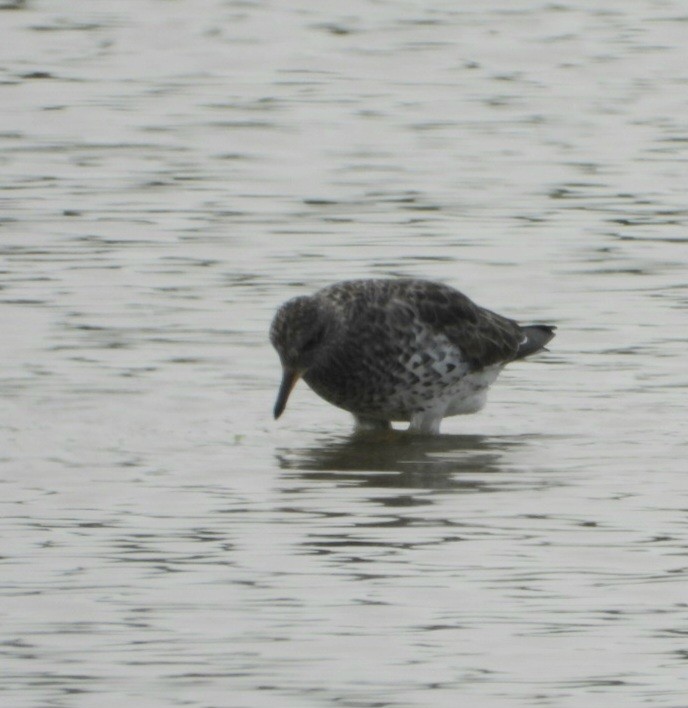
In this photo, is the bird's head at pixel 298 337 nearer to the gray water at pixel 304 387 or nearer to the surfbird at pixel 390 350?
the surfbird at pixel 390 350

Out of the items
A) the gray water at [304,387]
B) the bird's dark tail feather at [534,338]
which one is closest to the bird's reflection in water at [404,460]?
the gray water at [304,387]

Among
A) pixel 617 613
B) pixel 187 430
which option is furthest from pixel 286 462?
pixel 617 613

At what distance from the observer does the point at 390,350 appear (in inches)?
452

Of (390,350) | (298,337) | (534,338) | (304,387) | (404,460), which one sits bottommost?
(304,387)

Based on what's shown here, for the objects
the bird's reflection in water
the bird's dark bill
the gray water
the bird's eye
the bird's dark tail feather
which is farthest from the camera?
the bird's dark tail feather

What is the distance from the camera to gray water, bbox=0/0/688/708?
776cm

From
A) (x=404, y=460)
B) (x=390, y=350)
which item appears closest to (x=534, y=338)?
(x=390, y=350)

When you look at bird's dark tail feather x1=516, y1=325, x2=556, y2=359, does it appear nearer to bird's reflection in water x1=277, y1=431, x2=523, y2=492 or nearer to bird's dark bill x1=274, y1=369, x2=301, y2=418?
bird's reflection in water x1=277, y1=431, x2=523, y2=492

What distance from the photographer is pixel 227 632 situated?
7863 mm

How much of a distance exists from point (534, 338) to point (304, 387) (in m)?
1.36

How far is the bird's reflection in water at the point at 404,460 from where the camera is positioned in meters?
10.6

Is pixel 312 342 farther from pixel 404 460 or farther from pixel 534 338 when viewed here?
pixel 534 338

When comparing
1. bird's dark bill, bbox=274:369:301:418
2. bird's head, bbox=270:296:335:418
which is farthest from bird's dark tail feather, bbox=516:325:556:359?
bird's dark bill, bbox=274:369:301:418

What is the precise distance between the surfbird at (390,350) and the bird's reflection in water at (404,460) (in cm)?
14
